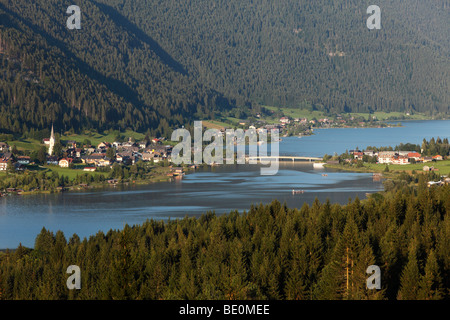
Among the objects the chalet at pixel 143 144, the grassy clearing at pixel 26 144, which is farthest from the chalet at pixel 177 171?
the chalet at pixel 143 144

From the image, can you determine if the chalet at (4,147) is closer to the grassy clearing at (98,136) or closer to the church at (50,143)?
the church at (50,143)

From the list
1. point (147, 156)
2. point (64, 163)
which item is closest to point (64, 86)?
point (147, 156)

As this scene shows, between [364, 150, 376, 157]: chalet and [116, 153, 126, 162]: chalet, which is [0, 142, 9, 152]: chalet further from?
[364, 150, 376, 157]: chalet

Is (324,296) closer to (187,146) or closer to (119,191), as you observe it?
(119,191)

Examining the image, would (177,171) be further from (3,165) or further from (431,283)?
(431,283)

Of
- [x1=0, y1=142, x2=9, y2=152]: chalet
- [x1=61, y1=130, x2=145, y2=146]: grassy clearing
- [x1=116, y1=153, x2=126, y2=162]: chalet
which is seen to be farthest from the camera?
[x1=61, y1=130, x2=145, y2=146]: grassy clearing

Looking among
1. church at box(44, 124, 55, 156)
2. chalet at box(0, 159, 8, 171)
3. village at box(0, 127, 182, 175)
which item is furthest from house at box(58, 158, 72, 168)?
chalet at box(0, 159, 8, 171)
